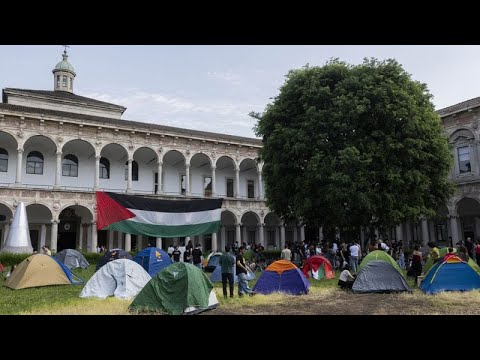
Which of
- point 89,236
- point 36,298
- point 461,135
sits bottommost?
point 36,298

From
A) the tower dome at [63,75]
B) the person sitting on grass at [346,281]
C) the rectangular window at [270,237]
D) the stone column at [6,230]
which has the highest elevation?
the tower dome at [63,75]

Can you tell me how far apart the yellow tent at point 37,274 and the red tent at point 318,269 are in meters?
9.50

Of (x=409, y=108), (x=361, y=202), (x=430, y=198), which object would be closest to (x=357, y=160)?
(x=361, y=202)

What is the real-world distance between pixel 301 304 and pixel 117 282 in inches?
222

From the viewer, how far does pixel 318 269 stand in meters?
17.1

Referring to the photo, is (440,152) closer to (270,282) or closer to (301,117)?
(301,117)

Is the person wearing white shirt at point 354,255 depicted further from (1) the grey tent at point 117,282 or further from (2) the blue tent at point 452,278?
(1) the grey tent at point 117,282

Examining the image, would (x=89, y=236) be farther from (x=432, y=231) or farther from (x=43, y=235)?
(x=432, y=231)

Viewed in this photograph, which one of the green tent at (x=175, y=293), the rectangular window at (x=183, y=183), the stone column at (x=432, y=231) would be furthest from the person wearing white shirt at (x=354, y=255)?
the rectangular window at (x=183, y=183)

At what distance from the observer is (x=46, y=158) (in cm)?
2961

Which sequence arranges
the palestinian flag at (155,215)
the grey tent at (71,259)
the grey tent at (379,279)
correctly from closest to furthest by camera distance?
the grey tent at (379,279) < the palestinian flag at (155,215) < the grey tent at (71,259)

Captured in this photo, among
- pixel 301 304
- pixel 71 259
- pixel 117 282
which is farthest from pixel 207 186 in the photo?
pixel 301 304

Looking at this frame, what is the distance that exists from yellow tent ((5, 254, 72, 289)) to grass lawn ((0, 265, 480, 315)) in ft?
6.68

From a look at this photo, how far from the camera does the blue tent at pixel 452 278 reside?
38.8 feet
